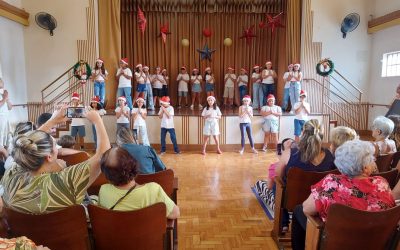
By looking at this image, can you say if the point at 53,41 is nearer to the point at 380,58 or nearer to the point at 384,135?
the point at 384,135

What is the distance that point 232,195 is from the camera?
4.28 meters

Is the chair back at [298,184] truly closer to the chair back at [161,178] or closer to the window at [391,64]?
the chair back at [161,178]

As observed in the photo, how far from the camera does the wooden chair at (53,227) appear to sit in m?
1.58

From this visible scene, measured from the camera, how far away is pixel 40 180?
1.67 meters

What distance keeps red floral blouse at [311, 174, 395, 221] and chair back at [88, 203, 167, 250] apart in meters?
0.89


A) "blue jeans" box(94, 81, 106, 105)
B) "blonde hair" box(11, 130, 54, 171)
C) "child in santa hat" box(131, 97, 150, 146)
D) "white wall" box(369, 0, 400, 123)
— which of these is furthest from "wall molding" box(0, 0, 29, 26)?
"white wall" box(369, 0, 400, 123)

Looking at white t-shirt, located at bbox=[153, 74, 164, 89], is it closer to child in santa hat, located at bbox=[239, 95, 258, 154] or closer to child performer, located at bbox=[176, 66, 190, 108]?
child performer, located at bbox=[176, 66, 190, 108]

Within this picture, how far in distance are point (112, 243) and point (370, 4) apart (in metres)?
9.73

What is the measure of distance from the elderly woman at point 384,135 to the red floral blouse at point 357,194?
1.56m

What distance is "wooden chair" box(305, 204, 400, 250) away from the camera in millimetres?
1646

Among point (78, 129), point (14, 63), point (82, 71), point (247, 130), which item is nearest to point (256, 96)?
point (247, 130)

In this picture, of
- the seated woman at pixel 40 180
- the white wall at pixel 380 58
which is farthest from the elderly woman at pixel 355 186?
the white wall at pixel 380 58

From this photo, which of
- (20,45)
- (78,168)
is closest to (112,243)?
(78,168)

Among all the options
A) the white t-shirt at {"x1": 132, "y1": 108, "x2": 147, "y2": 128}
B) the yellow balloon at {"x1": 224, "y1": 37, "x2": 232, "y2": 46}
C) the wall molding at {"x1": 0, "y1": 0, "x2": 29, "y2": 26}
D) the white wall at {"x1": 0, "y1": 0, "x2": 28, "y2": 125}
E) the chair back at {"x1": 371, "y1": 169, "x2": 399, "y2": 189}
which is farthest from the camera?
the yellow balloon at {"x1": 224, "y1": 37, "x2": 232, "y2": 46}
